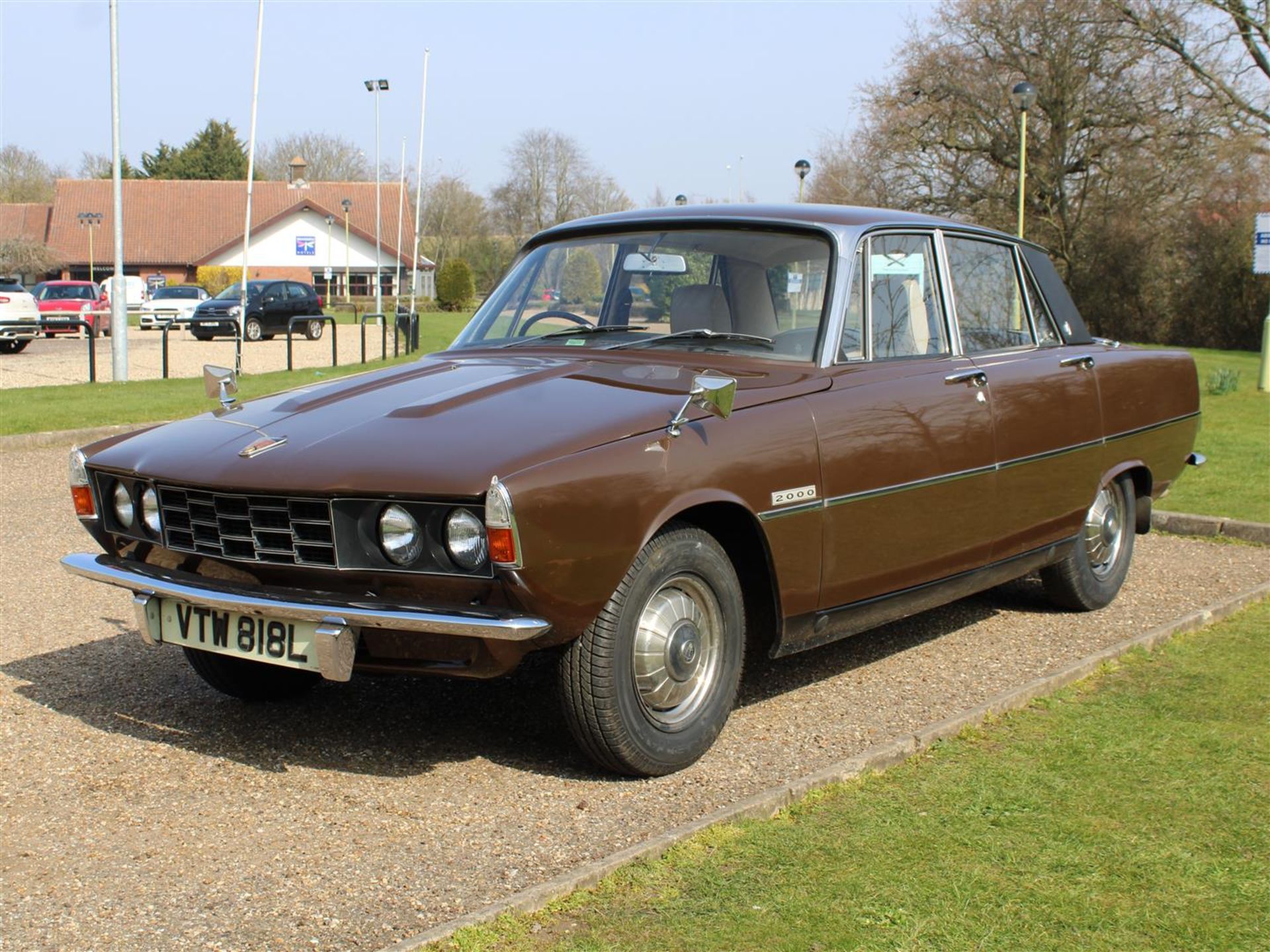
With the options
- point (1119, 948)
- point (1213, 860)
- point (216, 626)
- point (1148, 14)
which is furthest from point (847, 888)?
point (1148, 14)

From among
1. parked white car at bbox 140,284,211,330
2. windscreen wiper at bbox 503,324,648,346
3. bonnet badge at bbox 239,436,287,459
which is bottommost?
parked white car at bbox 140,284,211,330

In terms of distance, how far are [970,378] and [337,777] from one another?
115 inches

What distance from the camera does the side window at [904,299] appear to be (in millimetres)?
5305

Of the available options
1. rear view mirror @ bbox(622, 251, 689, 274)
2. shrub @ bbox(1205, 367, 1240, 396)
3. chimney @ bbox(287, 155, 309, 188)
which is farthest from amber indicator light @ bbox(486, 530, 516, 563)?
chimney @ bbox(287, 155, 309, 188)

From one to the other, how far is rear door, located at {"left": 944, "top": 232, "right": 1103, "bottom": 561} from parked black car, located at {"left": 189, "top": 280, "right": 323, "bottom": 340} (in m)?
31.6

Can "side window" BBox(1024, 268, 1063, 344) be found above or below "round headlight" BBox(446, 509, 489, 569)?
above

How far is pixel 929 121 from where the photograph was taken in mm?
38312

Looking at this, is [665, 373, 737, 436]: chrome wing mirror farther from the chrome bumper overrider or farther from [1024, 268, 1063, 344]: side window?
[1024, 268, 1063, 344]: side window

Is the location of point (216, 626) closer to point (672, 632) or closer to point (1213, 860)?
point (672, 632)

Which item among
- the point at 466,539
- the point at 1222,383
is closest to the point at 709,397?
the point at 466,539

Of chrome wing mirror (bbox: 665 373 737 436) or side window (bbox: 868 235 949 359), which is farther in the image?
side window (bbox: 868 235 949 359)

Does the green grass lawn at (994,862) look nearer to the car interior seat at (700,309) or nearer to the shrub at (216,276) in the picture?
the car interior seat at (700,309)

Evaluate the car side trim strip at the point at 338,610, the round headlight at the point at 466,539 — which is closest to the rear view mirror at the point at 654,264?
the round headlight at the point at 466,539

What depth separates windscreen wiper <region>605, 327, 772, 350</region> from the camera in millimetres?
5105
